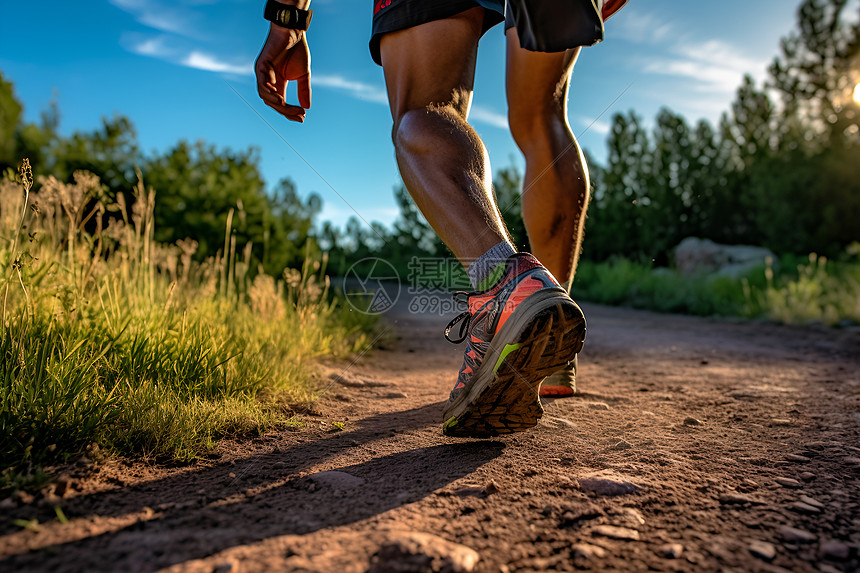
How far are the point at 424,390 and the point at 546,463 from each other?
1158mm

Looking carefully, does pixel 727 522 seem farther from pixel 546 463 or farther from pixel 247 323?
pixel 247 323

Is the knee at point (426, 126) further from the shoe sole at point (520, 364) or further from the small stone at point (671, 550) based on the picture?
the small stone at point (671, 550)

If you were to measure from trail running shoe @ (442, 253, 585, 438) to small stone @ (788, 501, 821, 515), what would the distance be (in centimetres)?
54

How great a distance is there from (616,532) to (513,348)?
0.44 meters

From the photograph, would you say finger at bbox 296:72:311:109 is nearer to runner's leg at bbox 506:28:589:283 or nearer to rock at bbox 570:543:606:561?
runner's leg at bbox 506:28:589:283

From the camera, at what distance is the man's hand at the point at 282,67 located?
198 cm

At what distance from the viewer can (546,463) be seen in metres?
1.37

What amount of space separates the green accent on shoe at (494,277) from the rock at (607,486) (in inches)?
20.8

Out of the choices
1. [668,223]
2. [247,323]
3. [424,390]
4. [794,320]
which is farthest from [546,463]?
[668,223]

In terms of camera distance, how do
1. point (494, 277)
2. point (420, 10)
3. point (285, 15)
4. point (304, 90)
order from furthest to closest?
point (304, 90), point (285, 15), point (420, 10), point (494, 277)

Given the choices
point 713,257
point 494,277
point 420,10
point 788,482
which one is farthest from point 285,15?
point 713,257

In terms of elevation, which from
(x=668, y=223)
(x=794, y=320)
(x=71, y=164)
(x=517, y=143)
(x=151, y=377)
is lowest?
(x=151, y=377)

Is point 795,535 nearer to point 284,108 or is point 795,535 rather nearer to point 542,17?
point 542,17

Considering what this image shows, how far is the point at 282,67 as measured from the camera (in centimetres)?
204
